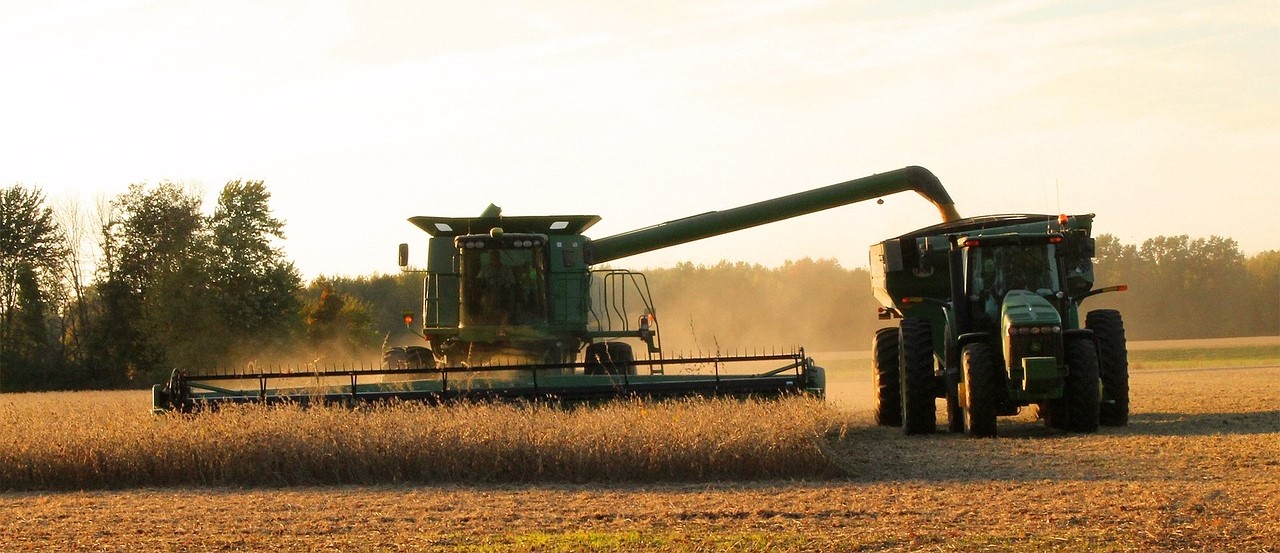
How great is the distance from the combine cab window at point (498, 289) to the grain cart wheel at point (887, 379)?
12.9ft

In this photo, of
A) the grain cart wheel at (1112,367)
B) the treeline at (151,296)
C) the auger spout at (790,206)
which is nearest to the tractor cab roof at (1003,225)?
the grain cart wheel at (1112,367)

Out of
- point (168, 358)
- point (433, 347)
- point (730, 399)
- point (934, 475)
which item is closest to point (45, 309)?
point (168, 358)

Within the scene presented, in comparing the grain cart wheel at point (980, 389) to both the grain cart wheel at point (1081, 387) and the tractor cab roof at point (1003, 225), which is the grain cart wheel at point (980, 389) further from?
the tractor cab roof at point (1003, 225)

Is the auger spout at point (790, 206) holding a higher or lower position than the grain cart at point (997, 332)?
higher

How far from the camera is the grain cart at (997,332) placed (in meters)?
12.4

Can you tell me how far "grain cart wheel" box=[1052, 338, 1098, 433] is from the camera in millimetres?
12398

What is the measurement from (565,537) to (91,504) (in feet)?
13.2

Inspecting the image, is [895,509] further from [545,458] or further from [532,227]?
[532,227]

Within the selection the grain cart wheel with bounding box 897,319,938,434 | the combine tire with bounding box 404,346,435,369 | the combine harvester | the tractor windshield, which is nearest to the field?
the grain cart wheel with bounding box 897,319,938,434

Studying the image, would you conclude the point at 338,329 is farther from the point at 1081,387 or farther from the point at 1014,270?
the point at 1081,387

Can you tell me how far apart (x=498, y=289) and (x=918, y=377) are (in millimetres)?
5129

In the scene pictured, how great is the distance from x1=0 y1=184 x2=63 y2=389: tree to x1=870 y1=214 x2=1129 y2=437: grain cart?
32.0m

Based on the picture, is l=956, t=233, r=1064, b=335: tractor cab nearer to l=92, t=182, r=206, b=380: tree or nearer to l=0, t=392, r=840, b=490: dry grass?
l=0, t=392, r=840, b=490: dry grass

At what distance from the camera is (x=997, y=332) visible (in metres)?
13.3
